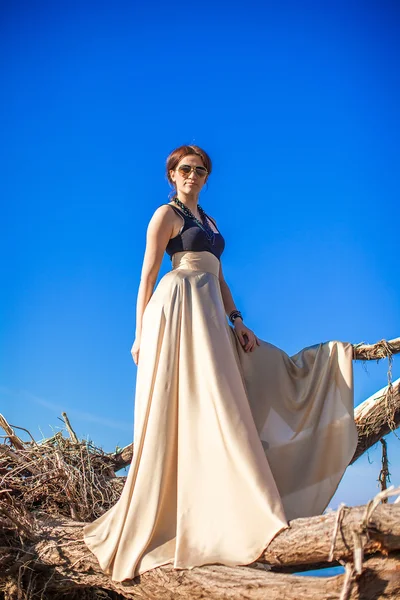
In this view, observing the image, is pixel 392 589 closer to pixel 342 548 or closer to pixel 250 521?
pixel 342 548

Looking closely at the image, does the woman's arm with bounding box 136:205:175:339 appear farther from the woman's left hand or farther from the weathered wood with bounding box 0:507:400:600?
the weathered wood with bounding box 0:507:400:600

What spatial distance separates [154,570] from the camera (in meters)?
2.99

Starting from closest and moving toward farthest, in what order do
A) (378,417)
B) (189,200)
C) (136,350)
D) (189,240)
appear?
(136,350) < (189,240) < (189,200) < (378,417)

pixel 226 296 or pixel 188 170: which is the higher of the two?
pixel 188 170

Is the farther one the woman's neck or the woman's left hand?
the woman's neck

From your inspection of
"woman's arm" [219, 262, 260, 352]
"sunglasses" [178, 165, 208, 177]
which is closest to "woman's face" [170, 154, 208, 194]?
"sunglasses" [178, 165, 208, 177]

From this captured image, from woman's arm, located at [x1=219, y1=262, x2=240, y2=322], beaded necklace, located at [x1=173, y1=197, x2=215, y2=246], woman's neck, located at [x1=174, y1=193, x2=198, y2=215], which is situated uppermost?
woman's neck, located at [x1=174, y1=193, x2=198, y2=215]

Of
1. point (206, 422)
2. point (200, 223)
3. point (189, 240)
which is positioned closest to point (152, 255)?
point (189, 240)

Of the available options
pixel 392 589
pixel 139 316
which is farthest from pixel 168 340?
pixel 392 589

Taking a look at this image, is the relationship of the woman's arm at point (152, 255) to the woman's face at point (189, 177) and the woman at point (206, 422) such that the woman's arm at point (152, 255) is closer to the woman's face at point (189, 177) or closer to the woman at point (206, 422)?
the woman at point (206, 422)

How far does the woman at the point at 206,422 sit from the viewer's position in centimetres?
298

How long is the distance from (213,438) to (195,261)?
118 centimetres

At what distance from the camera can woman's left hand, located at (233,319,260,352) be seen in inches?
151

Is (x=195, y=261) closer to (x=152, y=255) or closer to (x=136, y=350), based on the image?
(x=152, y=255)
